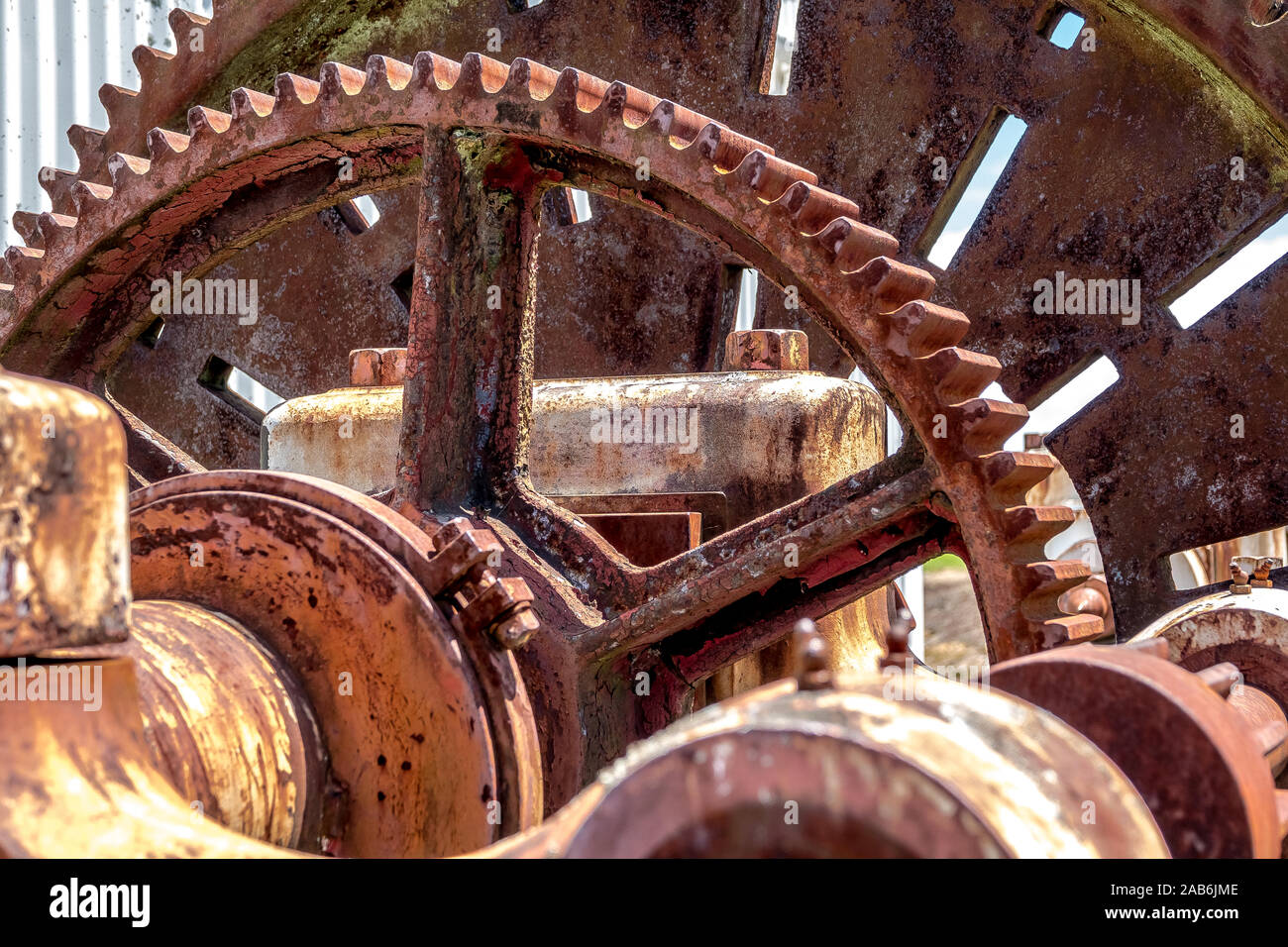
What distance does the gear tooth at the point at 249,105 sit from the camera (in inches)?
97.7

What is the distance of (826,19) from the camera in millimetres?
3818

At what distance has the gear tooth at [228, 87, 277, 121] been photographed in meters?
2.48

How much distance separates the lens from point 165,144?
262 cm

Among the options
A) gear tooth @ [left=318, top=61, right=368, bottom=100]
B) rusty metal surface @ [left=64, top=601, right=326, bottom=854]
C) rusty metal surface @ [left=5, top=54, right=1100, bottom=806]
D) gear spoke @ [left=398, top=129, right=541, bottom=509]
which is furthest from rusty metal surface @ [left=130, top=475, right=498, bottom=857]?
gear tooth @ [left=318, top=61, right=368, bottom=100]

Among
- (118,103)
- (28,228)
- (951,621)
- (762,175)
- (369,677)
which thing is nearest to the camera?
(369,677)

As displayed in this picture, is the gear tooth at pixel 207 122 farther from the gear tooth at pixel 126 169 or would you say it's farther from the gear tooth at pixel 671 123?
the gear tooth at pixel 671 123

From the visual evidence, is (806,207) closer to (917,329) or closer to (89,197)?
(917,329)

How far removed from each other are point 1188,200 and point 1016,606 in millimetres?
1851

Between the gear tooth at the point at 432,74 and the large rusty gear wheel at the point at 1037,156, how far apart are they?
1.04m

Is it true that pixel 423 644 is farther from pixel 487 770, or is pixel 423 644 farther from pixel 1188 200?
pixel 1188 200

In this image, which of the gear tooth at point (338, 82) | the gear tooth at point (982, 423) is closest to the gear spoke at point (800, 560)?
the gear tooth at point (982, 423)

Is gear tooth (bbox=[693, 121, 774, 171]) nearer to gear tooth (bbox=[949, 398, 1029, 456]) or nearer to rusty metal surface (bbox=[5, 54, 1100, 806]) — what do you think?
rusty metal surface (bbox=[5, 54, 1100, 806])

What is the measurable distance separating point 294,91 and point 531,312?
584mm

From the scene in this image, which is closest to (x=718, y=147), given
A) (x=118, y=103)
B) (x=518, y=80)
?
(x=518, y=80)
